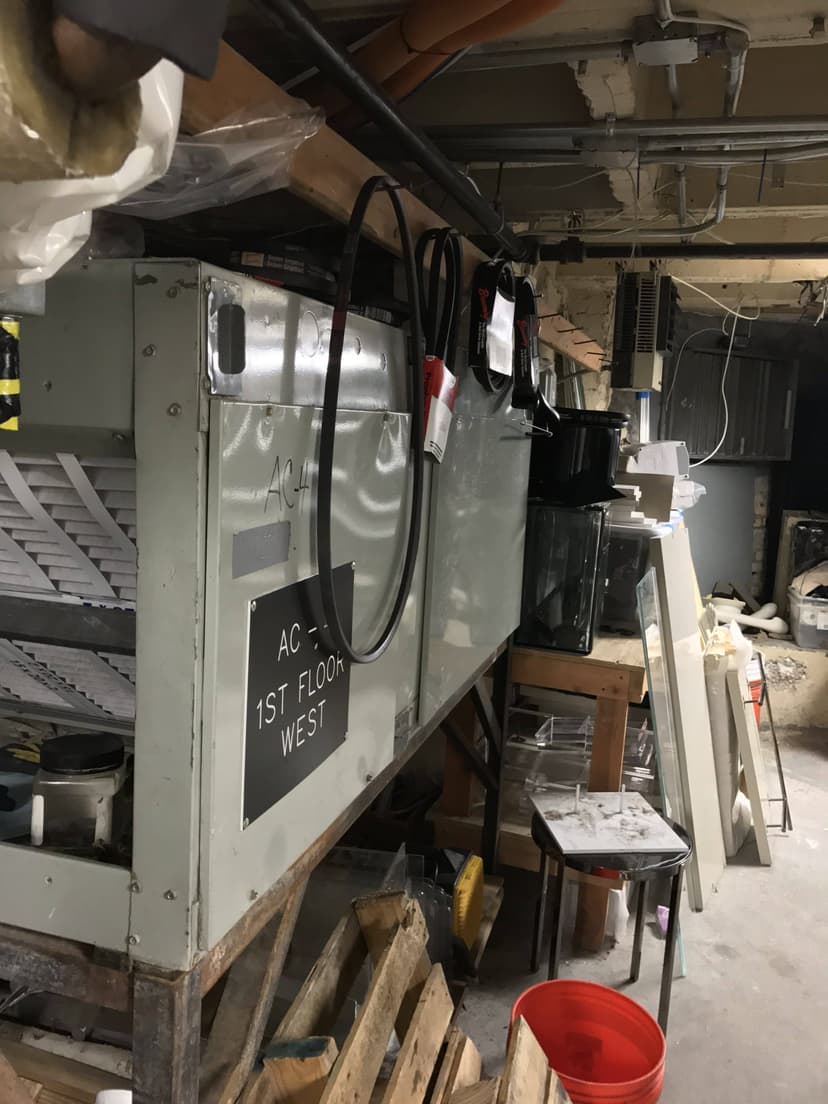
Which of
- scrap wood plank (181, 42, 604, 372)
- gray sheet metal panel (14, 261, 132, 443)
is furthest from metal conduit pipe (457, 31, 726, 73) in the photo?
gray sheet metal panel (14, 261, 132, 443)

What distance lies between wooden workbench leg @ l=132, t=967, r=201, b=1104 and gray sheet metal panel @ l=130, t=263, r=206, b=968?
0.09 ft

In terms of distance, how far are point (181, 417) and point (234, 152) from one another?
0.25 meters

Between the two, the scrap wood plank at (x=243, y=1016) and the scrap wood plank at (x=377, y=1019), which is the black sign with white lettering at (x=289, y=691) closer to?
the scrap wood plank at (x=243, y=1016)

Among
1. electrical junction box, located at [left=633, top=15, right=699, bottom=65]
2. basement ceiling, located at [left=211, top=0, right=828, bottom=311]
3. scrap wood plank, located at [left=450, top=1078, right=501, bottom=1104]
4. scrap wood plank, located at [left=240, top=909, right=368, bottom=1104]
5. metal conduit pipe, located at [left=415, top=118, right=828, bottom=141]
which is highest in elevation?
basement ceiling, located at [left=211, top=0, right=828, bottom=311]

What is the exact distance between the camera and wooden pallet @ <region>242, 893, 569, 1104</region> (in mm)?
1222

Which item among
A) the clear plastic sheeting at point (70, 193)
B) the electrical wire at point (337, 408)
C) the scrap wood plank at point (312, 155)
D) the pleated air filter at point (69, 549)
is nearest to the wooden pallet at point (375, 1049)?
the pleated air filter at point (69, 549)

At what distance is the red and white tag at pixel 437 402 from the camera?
4.28 ft

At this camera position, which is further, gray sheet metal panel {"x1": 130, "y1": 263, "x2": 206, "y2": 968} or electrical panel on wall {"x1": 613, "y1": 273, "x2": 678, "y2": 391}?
electrical panel on wall {"x1": 613, "y1": 273, "x2": 678, "y2": 391}

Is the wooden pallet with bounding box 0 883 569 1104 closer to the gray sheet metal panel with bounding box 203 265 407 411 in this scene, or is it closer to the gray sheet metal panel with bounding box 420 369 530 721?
the gray sheet metal panel with bounding box 420 369 530 721

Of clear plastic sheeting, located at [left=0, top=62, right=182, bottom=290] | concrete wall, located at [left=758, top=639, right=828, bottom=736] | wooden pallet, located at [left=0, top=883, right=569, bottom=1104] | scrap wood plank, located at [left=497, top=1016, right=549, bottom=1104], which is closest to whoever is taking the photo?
clear plastic sheeting, located at [left=0, top=62, right=182, bottom=290]

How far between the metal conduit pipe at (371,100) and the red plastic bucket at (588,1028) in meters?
1.80

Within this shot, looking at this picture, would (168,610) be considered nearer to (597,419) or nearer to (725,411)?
(597,419)

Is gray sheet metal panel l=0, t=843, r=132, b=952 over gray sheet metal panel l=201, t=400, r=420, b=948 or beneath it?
beneath

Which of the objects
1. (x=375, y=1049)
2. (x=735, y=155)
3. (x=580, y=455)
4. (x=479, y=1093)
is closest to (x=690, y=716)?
(x=580, y=455)
